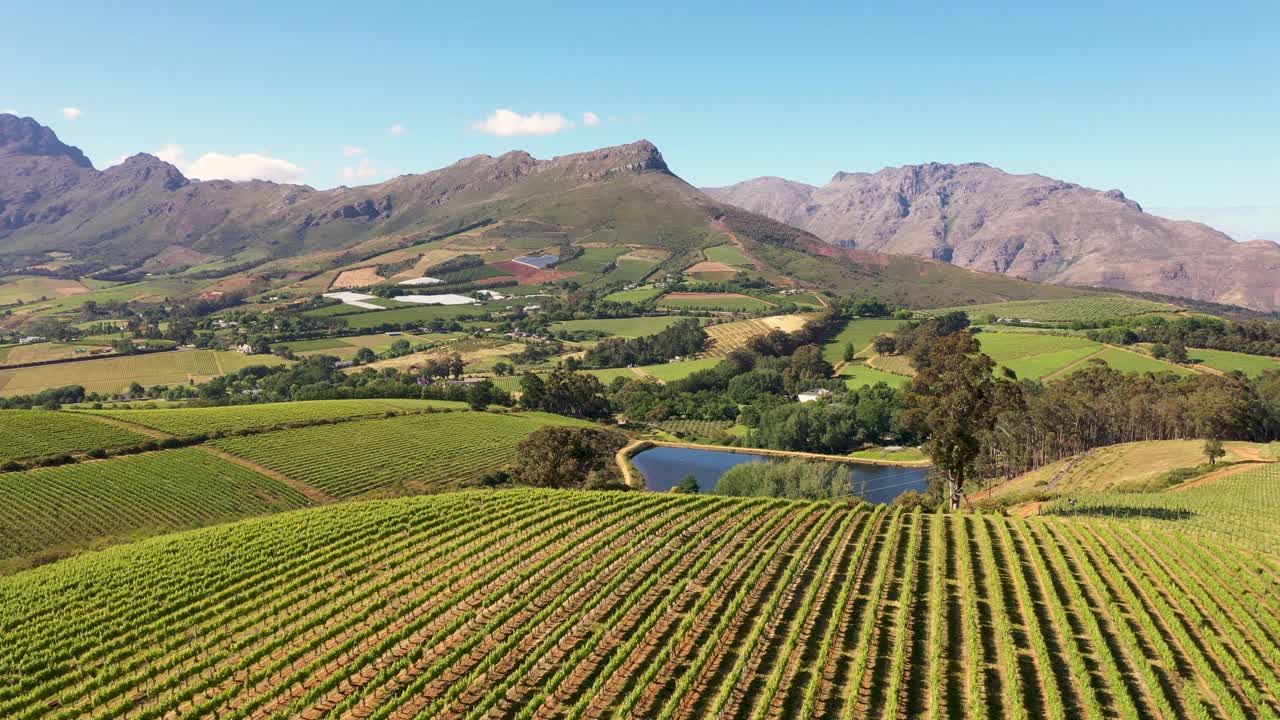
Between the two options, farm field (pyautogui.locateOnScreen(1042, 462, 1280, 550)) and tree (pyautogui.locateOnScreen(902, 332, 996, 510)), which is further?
tree (pyautogui.locateOnScreen(902, 332, 996, 510))

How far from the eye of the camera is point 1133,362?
147 meters

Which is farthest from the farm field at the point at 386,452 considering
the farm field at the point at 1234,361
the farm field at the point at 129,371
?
the farm field at the point at 1234,361

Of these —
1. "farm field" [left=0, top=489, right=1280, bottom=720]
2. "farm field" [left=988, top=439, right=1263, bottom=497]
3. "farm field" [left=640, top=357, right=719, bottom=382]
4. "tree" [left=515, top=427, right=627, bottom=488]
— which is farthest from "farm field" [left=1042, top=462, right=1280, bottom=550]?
"farm field" [left=640, top=357, right=719, bottom=382]

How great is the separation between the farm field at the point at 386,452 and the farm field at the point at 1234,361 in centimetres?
13235

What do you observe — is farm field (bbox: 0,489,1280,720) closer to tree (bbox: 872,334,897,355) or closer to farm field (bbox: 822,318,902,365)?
farm field (bbox: 822,318,902,365)

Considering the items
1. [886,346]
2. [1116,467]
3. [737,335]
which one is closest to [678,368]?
[737,335]

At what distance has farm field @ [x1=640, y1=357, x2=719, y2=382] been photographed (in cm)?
16375

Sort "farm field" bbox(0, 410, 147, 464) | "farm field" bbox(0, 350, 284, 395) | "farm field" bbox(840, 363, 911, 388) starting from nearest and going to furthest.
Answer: "farm field" bbox(0, 410, 147, 464), "farm field" bbox(840, 363, 911, 388), "farm field" bbox(0, 350, 284, 395)

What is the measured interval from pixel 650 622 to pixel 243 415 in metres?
82.5

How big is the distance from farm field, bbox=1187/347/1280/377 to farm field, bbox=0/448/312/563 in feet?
524

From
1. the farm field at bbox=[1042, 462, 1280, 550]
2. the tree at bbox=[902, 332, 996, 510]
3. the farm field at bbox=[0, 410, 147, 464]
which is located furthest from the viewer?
the farm field at bbox=[0, 410, 147, 464]

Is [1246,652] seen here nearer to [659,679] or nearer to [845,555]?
[845,555]

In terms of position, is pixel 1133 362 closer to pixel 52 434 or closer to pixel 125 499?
pixel 125 499

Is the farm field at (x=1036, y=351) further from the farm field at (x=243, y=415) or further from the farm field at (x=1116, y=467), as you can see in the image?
the farm field at (x=243, y=415)
